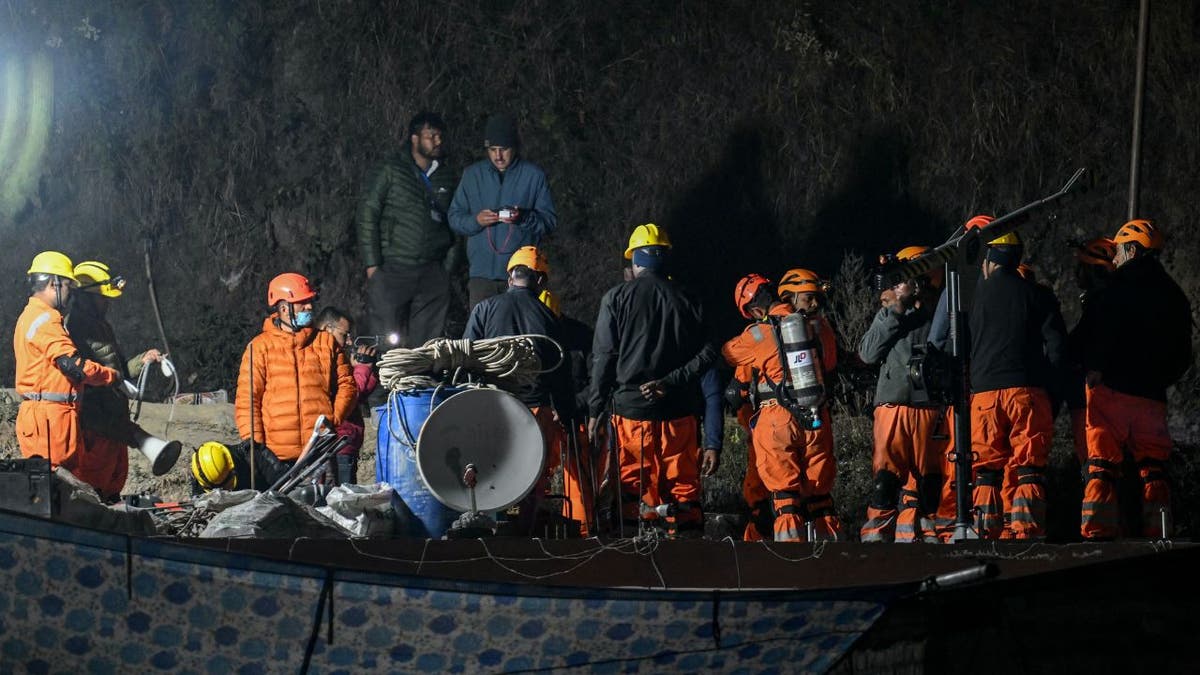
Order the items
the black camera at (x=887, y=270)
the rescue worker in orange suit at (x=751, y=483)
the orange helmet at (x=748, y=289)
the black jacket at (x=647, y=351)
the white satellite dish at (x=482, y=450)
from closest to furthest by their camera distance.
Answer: the white satellite dish at (x=482, y=450) → the black camera at (x=887, y=270) → the black jacket at (x=647, y=351) → the rescue worker in orange suit at (x=751, y=483) → the orange helmet at (x=748, y=289)

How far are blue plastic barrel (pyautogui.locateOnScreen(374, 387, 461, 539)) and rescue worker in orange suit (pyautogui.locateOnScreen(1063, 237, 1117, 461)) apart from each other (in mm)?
4384

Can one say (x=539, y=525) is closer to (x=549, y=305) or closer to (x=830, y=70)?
A: (x=549, y=305)

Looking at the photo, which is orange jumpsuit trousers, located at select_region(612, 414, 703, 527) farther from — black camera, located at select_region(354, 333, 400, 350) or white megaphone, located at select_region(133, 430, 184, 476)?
white megaphone, located at select_region(133, 430, 184, 476)

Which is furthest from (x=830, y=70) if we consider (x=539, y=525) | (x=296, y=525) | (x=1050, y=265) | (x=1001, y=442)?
(x=296, y=525)

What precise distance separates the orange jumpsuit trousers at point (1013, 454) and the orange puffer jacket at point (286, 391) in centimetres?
447

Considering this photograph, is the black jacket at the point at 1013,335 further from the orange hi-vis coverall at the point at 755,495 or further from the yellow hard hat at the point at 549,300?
the yellow hard hat at the point at 549,300

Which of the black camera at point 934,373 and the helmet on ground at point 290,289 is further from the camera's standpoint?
the helmet on ground at point 290,289

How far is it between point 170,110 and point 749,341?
10388 millimetres

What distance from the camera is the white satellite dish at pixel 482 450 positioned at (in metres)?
9.04

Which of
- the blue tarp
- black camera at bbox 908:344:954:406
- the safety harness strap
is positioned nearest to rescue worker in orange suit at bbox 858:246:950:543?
black camera at bbox 908:344:954:406

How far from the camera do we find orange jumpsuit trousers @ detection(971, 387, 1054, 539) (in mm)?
10312

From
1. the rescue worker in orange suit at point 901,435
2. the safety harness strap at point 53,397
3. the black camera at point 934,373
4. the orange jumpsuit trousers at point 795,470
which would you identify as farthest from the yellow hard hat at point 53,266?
the black camera at point 934,373

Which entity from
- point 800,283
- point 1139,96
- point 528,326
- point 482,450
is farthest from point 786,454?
point 1139,96

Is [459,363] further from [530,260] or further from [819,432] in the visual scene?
[819,432]
